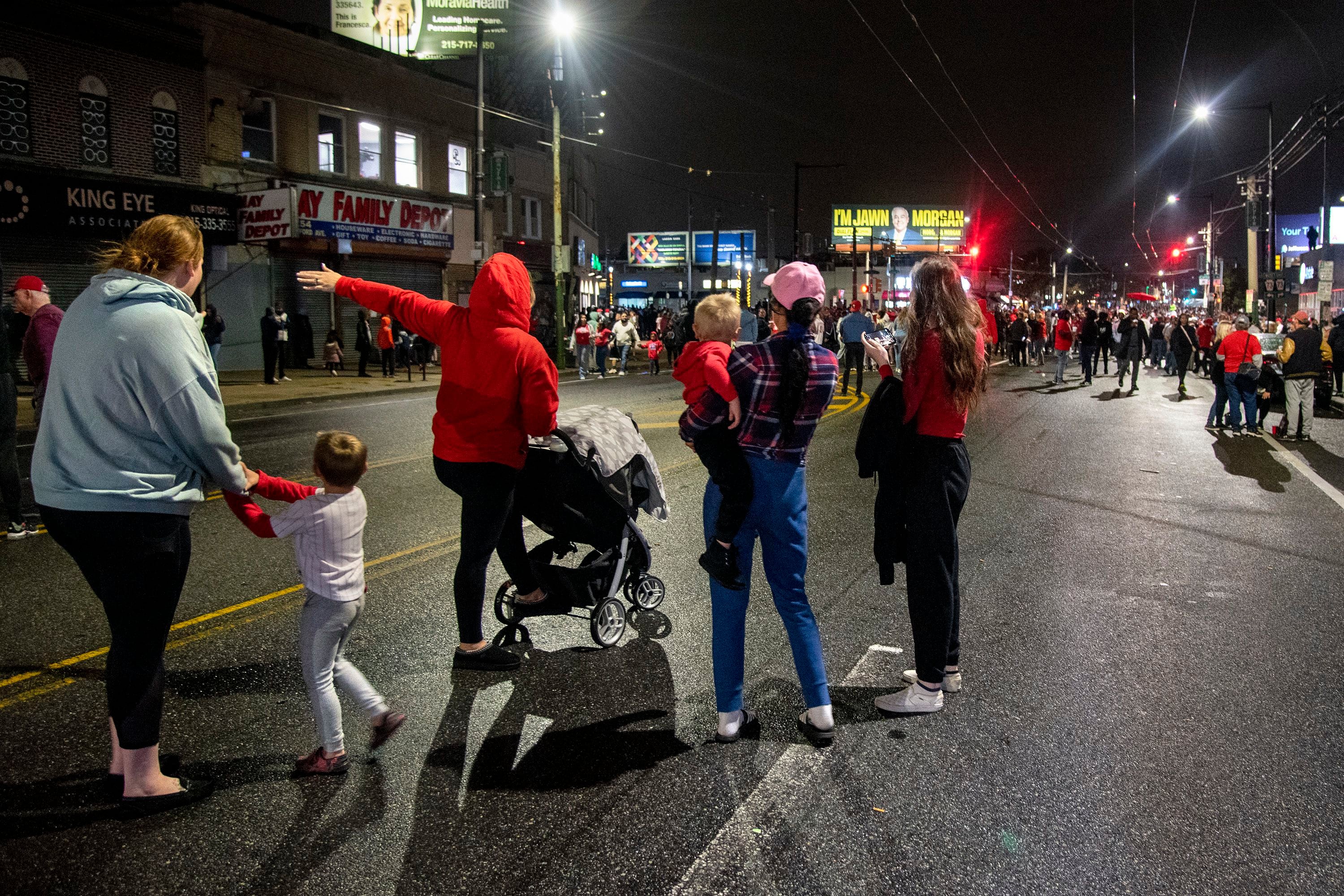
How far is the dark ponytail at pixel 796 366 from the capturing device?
3863 mm

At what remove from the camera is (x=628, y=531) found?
5398mm

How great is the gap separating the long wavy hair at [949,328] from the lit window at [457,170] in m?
31.8

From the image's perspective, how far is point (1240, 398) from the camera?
14961 millimetres

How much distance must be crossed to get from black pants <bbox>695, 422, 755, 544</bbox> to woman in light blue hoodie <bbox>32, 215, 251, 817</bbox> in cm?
171

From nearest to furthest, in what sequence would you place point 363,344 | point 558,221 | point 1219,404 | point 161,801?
point 161,801 < point 1219,404 < point 363,344 < point 558,221

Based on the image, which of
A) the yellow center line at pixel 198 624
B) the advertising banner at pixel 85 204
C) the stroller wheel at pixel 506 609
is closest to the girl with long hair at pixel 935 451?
the stroller wheel at pixel 506 609

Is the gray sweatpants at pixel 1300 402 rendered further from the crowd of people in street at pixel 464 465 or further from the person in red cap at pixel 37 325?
the person in red cap at pixel 37 325

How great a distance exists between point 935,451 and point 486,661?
233 centimetres

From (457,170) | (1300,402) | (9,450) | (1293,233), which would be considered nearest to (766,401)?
(9,450)

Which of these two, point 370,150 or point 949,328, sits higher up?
point 370,150

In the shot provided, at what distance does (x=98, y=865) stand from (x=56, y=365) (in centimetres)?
158

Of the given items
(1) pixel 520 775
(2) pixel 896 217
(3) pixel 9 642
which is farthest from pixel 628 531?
(2) pixel 896 217

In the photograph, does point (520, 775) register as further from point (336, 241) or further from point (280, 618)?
point (336, 241)

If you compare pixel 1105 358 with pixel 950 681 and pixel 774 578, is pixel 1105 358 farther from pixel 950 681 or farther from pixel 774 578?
pixel 774 578
